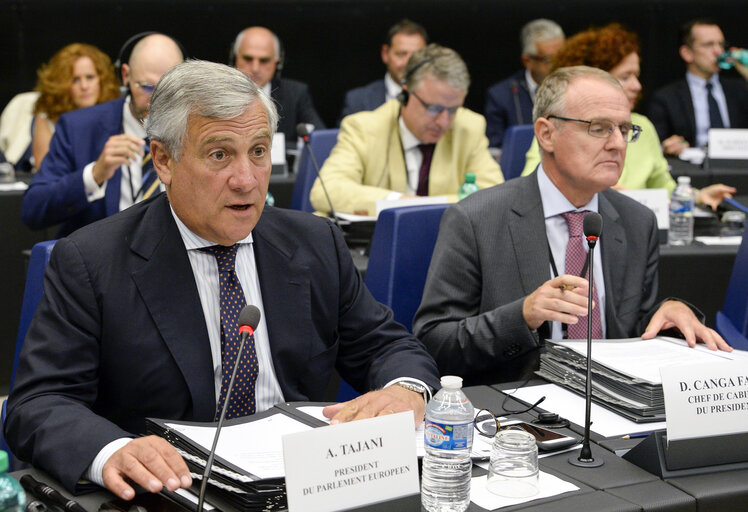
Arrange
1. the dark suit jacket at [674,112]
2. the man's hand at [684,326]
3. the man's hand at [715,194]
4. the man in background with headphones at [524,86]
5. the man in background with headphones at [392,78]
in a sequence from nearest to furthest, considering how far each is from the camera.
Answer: the man's hand at [684,326], the man's hand at [715,194], the man in background with headphones at [392,78], the man in background with headphones at [524,86], the dark suit jacket at [674,112]

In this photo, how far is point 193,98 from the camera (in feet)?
6.28


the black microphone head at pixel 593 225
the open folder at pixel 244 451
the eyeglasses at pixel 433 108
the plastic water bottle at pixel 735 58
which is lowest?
the open folder at pixel 244 451

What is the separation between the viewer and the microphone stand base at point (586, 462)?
1779 millimetres

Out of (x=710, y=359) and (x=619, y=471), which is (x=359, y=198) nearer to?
(x=710, y=359)

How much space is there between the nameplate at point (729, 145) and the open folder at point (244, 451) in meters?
4.26

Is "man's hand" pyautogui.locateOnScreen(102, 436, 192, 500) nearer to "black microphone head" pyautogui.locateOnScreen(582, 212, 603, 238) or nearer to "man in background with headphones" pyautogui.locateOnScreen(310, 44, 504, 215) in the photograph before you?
"black microphone head" pyautogui.locateOnScreen(582, 212, 603, 238)

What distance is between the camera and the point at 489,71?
27.3 ft

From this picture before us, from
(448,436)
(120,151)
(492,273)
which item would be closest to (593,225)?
(448,436)

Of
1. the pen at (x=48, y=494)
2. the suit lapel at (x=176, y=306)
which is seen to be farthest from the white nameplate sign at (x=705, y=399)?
the pen at (x=48, y=494)

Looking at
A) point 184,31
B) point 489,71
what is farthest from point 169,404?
point 489,71

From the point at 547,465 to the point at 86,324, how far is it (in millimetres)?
905

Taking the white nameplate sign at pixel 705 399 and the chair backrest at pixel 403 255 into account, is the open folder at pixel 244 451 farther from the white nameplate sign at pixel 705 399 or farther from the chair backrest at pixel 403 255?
the chair backrest at pixel 403 255

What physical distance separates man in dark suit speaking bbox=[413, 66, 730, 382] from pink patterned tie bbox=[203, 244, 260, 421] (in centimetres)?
66

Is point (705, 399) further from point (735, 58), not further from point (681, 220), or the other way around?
point (735, 58)
